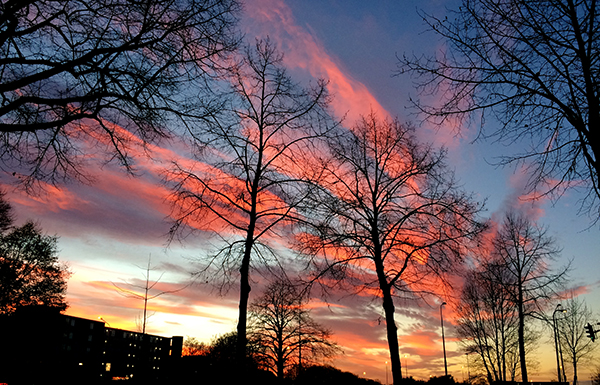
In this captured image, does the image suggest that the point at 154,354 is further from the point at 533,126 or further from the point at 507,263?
the point at 533,126

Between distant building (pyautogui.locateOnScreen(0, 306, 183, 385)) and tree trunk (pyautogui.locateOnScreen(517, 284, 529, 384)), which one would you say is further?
tree trunk (pyautogui.locateOnScreen(517, 284, 529, 384))

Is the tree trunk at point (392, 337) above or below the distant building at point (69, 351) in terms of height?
above

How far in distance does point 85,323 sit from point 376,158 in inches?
3154

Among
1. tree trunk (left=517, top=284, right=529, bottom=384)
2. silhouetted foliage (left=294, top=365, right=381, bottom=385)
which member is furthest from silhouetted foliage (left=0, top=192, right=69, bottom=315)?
tree trunk (left=517, top=284, right=529, bottom=384)

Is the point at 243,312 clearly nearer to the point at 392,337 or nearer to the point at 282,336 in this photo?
the point at 392,337

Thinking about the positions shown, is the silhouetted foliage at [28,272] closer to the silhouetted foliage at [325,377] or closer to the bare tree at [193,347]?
the silhouetted foliage at [325,377]

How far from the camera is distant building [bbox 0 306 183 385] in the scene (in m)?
16.5

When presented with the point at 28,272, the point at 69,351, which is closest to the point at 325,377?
the point at 28,272

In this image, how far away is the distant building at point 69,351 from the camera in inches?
650

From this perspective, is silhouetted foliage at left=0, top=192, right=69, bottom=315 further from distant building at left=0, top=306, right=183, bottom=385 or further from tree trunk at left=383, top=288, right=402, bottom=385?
tree trunk at left=383, top=288, right=402, bottom=385

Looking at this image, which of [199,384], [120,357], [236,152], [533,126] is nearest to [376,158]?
[236,152]

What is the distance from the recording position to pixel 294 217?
1303 cm

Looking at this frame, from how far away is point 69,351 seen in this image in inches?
2805

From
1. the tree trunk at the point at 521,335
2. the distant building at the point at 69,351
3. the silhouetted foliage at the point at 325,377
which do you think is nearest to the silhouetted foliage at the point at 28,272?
the distant building at the point at 69,351
